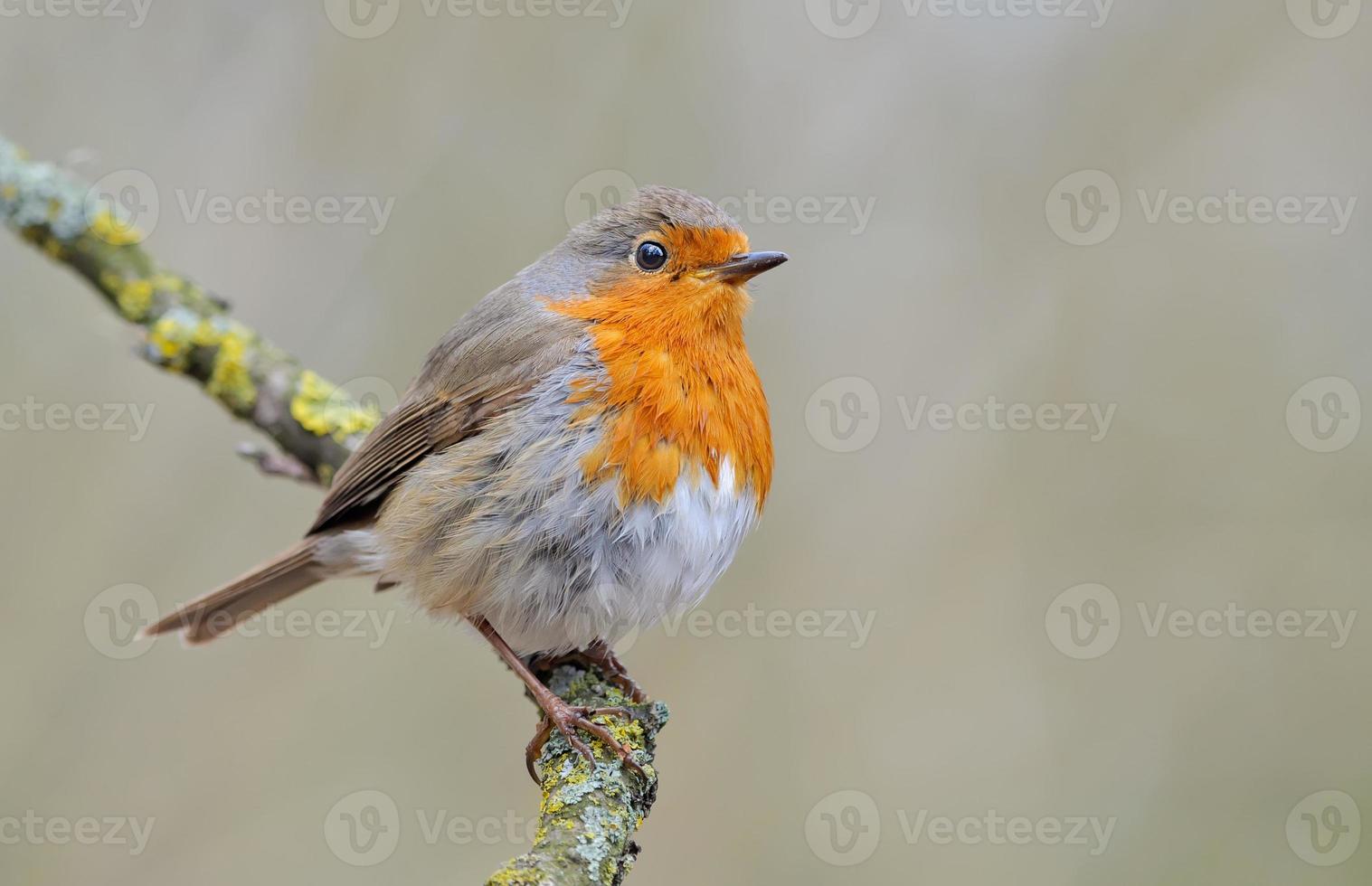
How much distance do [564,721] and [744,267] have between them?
1.45 meters

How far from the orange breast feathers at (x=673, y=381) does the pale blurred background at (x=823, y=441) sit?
1.64m

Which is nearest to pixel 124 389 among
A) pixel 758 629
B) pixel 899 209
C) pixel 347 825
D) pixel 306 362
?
pixel 306 362

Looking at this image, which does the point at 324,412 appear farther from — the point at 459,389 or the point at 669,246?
the point at 669,246

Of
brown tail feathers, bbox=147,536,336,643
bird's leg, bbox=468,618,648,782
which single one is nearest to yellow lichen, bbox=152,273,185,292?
brown tail feathers, bbox=147,536,336,643

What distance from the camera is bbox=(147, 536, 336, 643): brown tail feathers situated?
3939 millimetres

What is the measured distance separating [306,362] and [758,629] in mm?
2394

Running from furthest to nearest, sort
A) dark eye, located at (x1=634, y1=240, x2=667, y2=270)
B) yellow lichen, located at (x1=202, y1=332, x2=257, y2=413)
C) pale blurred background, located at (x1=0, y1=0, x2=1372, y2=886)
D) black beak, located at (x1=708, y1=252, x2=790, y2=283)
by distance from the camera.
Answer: pale blurred background, located at (x1=0, y1=0, x2=1372, y2=886) → yellow lichen, located at (x1=202, y1=332, x2=257, y2=413) → dark eye, located at (x1=634, y1=240, x2=667, y2=270) → black beak, located at (x1=708, y1=252, x2=790, y2=283)

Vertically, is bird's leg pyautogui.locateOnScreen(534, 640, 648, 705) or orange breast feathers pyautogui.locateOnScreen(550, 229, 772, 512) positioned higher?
orange breast feathers pyautogui.locateOnScreen(550, 229, 772, 512)

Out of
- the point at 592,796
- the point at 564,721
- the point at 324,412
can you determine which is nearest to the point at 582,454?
the point at 564,721

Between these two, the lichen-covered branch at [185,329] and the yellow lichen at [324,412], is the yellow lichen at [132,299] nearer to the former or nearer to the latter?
the lichen-covered branch at [185,329]

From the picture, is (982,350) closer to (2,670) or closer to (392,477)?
(392,477)

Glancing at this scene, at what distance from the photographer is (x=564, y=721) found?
3.05 meters

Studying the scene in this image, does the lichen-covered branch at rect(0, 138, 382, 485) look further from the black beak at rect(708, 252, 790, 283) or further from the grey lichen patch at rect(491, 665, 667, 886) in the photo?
the black beak at rect(708, 252, 790, 283)

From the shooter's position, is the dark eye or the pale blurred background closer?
the dark eye
